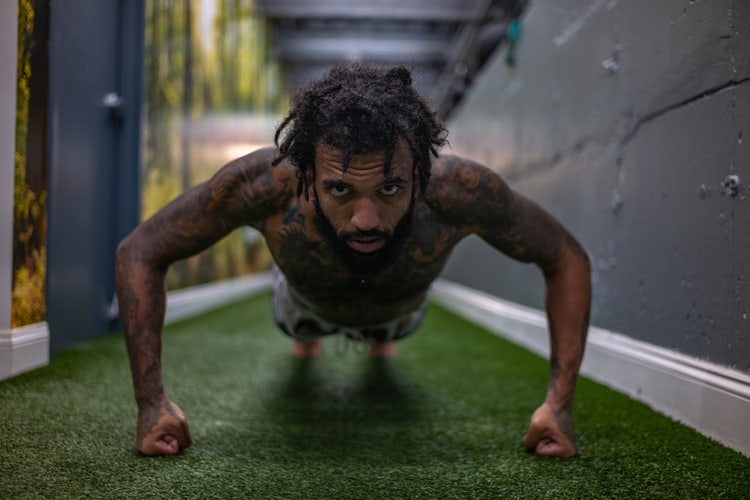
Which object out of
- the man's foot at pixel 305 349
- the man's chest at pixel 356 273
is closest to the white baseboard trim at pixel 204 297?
the man's foot at pixel 305 349

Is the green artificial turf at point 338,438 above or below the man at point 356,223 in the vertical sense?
below

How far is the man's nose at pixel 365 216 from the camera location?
45.6 inches

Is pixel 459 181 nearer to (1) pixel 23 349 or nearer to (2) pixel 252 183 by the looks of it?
(2) pixel 252 183

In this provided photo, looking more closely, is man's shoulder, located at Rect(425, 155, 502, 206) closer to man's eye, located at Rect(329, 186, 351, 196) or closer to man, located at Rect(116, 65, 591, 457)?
man, located at Rect(116, 65, 591, 457)

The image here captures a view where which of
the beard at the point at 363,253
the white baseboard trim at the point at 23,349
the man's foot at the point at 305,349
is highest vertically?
the beard at the point at 363,253

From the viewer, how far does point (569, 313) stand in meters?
1.46

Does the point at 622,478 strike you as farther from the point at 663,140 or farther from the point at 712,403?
the point at 663,140

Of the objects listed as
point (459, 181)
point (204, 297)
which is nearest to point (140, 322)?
point (459, 181)

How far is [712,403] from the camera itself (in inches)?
58.9

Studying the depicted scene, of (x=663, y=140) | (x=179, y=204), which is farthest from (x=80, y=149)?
(x=663, y=140)

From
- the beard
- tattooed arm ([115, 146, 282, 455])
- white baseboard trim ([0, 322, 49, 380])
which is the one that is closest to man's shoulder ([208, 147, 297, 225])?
tattooed arm ([115, 146, 282, 455])

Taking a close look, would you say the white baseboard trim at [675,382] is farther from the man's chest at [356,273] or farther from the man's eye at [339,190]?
the man's eye at [339,190]

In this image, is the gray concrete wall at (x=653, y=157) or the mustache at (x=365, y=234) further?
the gray concrete wall at (x=653, y=157)

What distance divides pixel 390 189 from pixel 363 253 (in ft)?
0.48
